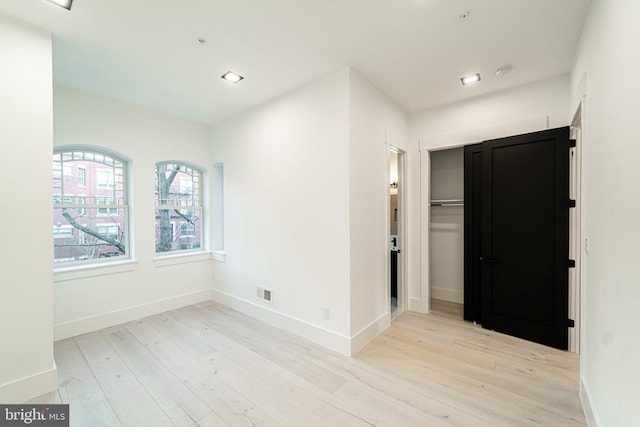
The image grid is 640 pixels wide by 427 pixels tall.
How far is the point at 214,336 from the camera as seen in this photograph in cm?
314

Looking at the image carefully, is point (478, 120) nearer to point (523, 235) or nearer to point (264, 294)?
point (523, 235)

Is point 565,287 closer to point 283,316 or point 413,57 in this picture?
point 413,57

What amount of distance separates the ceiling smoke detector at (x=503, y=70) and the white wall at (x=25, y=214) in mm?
4223

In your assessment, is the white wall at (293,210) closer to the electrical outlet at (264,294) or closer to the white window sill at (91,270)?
the electrical outlet at (264,294)

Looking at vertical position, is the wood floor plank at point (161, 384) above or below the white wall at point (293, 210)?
below

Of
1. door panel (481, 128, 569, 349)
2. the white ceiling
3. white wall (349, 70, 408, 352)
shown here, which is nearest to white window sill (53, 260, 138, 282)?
the white ceiling

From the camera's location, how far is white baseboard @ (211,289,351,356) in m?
2.77

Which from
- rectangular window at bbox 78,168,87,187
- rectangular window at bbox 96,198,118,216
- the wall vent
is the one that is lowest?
the wall vent

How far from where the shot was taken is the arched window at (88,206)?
3.28 metres

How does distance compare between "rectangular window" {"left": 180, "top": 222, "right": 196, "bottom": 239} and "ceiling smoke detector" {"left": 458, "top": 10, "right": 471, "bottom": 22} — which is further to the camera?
"rectangular window" {"left": 180, "top": 222, "right": 196, "bottom": 239}

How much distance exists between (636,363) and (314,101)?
3.03m

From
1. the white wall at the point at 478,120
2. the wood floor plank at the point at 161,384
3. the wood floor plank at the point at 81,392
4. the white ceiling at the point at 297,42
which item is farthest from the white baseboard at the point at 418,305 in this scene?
the wood floor plank at the point at 81,392

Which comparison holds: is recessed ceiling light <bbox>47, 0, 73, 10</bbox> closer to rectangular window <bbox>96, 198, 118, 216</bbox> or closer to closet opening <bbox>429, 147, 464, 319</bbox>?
rectangular window <bbox>96, 198, 118, 216</bbox>

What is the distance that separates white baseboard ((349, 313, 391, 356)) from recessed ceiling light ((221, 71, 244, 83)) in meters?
3.08
